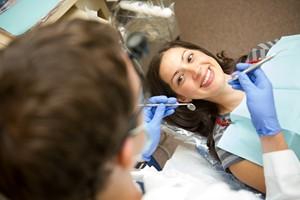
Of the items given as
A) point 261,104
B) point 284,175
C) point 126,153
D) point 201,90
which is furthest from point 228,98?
point 126,153

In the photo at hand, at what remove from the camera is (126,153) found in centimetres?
79

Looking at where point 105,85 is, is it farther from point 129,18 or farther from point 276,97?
point 129,18

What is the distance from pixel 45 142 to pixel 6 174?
10 cm

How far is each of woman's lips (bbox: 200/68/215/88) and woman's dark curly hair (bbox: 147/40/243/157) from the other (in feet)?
0.49

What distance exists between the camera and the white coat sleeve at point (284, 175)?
1371 mm

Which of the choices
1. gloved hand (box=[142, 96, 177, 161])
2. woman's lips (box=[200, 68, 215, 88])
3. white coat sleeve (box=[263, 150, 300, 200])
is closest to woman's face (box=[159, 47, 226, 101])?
woman's lips (box=[200, 68, 215, 88])

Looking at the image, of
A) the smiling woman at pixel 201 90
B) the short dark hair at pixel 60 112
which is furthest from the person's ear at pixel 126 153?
the smiling woman at pixel 201 90

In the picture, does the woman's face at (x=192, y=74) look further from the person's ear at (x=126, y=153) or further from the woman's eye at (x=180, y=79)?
the person's ear at (x=126, y=153)

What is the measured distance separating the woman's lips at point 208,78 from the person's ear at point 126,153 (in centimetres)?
89

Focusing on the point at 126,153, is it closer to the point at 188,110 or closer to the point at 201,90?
the point at 201,90

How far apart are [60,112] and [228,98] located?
3.81 feet

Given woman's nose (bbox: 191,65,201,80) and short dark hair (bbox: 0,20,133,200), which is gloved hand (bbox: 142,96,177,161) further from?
short dark hair (bbox: 0,20,133,200)

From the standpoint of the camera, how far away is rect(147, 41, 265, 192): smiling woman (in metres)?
1.61

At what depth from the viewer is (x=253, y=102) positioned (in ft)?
4.82
